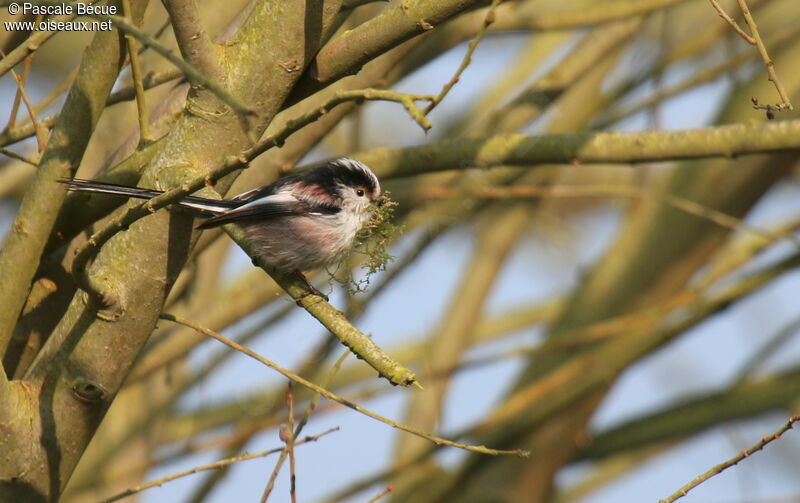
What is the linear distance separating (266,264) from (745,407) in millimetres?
2936

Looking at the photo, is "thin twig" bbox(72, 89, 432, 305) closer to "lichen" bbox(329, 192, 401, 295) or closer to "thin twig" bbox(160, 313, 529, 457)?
"thin twig" bbox(160, 313, 529, 457)

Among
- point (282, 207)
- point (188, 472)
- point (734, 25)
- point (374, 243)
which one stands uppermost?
point (282, 207)

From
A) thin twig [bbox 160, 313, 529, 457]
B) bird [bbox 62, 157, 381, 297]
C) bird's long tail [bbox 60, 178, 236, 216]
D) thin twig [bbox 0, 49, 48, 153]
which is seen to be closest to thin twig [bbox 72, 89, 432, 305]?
bird's long tail [bbox 60, 178, 236, 216]

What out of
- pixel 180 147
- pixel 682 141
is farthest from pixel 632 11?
pixel 180 147

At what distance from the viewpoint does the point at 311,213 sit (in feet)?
11.4

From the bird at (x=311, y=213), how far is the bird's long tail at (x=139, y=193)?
0.46 m

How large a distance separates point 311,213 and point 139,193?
1012 millimetres

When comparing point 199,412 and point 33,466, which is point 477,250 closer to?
point 199,412

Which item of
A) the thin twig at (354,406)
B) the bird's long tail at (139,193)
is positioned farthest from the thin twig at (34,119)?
the thin twig at (354,406)

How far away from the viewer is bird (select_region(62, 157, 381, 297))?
3.22 meters

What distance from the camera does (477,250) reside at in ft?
18.4

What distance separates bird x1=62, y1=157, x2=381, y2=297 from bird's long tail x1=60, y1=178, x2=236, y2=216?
1.50 feet

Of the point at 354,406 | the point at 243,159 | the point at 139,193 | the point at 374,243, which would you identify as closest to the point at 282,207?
the point at 374,243

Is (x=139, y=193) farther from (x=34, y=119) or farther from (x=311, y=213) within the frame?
(x=311, y=213)
